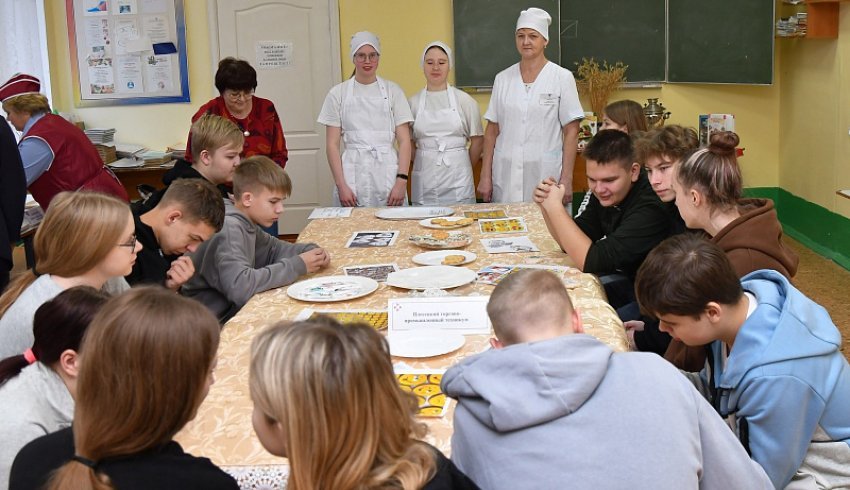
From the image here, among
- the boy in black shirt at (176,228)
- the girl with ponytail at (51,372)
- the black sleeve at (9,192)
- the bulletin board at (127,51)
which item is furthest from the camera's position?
the bulletin board at (127,51)

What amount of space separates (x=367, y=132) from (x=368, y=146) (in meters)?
0.08

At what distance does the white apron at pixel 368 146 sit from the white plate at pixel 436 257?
1865mm

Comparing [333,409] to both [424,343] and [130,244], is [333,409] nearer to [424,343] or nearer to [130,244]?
[424,343]

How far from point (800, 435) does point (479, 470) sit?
717 mm

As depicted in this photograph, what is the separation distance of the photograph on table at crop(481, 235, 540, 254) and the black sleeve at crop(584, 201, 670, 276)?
1.10 ft

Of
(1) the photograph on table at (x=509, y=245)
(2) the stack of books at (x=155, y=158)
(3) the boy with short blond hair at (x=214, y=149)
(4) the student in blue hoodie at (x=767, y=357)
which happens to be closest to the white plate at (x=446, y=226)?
(1) the photograph on table at (x=509, y=245)

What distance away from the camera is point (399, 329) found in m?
2.32

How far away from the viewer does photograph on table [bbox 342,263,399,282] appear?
293cm

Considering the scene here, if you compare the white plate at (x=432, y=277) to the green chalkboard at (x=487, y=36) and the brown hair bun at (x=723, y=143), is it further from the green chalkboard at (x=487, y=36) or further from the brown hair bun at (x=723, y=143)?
the green chalkboard at (x=487, y=36)

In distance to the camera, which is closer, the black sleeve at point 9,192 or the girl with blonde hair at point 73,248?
the girl with blonde hair at point 73,248

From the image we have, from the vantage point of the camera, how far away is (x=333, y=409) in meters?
1.19

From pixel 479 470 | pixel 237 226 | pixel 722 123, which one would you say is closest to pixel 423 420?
pixel 479 470

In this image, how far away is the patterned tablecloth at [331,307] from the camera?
5.50ft

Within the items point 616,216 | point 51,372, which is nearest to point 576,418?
point 51,372
